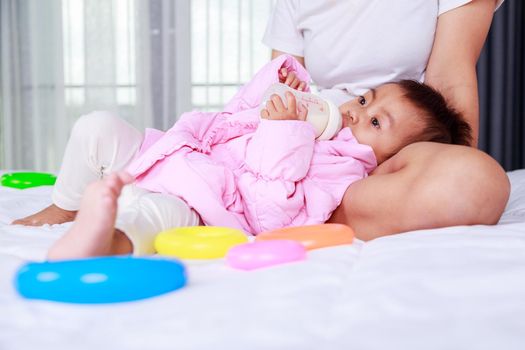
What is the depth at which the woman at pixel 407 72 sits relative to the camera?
93 cm

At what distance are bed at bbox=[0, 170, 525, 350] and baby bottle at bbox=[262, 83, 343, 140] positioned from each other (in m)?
0.51

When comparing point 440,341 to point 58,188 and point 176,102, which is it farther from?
point 176,102

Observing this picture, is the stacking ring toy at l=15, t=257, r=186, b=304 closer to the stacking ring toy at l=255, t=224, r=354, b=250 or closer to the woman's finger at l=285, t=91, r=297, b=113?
the stacking ring toy at l=255, t=224, r=354, b=250

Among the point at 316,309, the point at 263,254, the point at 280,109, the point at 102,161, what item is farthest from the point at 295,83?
the point at 316,309

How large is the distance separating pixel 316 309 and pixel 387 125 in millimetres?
772

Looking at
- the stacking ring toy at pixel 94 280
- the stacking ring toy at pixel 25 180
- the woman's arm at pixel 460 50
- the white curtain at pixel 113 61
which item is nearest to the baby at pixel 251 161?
the woman's arm at pixel 460 50

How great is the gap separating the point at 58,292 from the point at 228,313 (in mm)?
170

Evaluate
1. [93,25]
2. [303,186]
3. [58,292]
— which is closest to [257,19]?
[93,25]

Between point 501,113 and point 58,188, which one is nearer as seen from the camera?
point 58,188

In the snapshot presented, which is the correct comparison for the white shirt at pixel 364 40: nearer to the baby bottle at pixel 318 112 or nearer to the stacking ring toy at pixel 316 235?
the baby bottle at pixel 318 112

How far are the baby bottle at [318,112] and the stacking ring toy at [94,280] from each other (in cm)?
69

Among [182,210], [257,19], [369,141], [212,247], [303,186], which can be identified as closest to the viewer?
[212,247]

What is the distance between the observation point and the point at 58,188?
1.14 meters

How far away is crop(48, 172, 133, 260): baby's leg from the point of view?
0.66 metres
